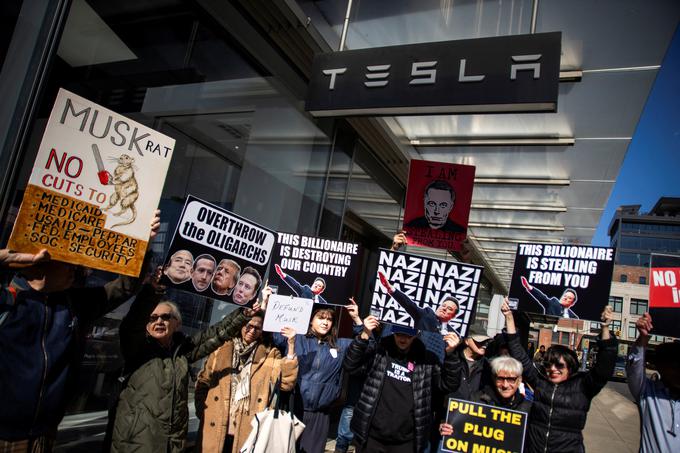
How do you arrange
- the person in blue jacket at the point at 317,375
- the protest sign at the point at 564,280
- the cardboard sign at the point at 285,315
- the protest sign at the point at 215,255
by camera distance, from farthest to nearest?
the protest sign at the point at 564,280
the person in blue jacket at the point at 317,375
the cardboard sign at the point at 285,315
the protest sign at the point at 215,255

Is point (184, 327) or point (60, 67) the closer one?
point (60, 67)

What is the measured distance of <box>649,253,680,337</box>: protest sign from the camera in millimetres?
3432

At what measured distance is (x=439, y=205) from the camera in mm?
6031

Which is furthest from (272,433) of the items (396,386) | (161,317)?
(161,317)

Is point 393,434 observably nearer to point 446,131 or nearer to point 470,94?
point 470,94

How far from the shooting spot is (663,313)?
3502 mm

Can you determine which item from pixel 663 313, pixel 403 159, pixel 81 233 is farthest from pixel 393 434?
pixel 403 159

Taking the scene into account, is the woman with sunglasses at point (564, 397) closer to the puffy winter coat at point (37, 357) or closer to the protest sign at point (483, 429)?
the protest sign at point (483, 429)

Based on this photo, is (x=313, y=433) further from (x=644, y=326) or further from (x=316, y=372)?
(x=644, y=326)

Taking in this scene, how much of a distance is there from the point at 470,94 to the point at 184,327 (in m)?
3.41

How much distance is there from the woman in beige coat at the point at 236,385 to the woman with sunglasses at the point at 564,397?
6.25 feet

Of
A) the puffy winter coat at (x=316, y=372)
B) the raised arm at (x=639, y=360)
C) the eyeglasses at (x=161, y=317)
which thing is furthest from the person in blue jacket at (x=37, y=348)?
the raised arm at (x=639, y=360)

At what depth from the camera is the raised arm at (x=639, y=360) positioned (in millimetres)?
3262

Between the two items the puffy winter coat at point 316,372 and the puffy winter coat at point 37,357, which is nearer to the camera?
the puffy winter coat at point 37,357
